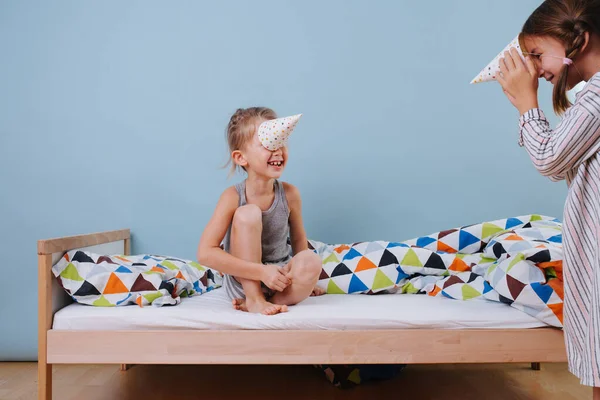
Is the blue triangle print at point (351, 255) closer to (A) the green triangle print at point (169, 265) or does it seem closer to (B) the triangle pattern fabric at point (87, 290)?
(A) the green triangle print at point (169, 265)

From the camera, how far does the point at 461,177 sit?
2020mm

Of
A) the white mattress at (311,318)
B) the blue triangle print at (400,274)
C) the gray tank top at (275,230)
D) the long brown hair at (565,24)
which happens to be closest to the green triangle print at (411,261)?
the blue triangle print at (400,274)

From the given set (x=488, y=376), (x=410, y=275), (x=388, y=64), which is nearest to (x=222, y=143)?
(x=388, y=64)

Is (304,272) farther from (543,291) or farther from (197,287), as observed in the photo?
(543,291)

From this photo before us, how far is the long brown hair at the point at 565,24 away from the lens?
96 centimetres

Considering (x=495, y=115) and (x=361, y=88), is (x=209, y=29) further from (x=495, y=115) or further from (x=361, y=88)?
(x=495, y=115)

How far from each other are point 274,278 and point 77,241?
22.8 inches

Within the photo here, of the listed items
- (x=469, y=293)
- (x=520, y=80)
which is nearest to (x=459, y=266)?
(x=469, y=293)

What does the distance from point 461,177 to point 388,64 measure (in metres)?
0.50

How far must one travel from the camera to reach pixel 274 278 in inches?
51.3

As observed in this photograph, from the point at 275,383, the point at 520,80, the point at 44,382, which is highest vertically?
the point at 520,80

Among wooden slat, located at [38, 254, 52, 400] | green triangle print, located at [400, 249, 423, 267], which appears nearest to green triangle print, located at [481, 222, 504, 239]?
green triangle print, located at [400, 249, 423, 267]

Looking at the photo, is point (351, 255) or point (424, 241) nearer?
point (351, 255)

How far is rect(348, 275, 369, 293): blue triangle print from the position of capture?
154 cm
